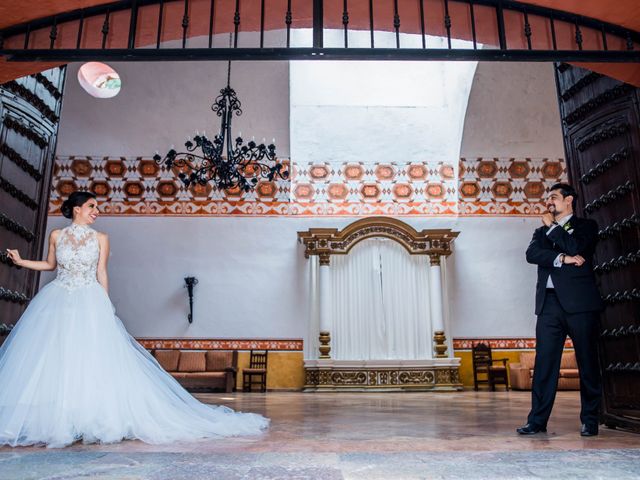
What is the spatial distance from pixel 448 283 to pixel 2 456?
10.8 metres

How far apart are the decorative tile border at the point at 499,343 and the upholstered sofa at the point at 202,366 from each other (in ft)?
16.4

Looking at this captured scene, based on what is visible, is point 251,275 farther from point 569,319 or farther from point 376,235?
point 569,319

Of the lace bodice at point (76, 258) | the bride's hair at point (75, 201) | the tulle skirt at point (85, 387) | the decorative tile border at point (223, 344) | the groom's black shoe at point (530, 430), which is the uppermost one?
the bride's hair at point (75, 201)

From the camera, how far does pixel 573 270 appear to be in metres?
3.54

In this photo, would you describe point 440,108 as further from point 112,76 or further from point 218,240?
point 112,76

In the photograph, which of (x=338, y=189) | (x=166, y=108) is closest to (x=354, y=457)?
(x=338, y=189)

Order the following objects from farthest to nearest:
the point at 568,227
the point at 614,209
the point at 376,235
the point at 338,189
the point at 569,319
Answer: the point at 338,189 < the point at 376,235 < the point at 614,209 < the point at 568,227 < the point at 569,319

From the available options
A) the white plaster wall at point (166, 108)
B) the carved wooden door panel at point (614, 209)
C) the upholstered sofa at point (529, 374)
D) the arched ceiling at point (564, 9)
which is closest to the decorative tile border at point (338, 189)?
the white plaster wall at point (166, 108)

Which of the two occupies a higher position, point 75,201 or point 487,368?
point 75,201

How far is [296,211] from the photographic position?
12.8m

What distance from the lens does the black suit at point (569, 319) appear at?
346 centimetres

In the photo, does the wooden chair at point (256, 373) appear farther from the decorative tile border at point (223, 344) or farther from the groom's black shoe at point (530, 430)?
the groom's black shoe at point (530, 430)

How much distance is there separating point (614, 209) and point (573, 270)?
2.37 feet

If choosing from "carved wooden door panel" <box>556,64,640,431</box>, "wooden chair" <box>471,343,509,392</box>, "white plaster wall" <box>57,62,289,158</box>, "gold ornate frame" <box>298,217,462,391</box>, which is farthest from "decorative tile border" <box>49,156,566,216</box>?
"carved wooden door panel" <box>556,64,640,431</box>
